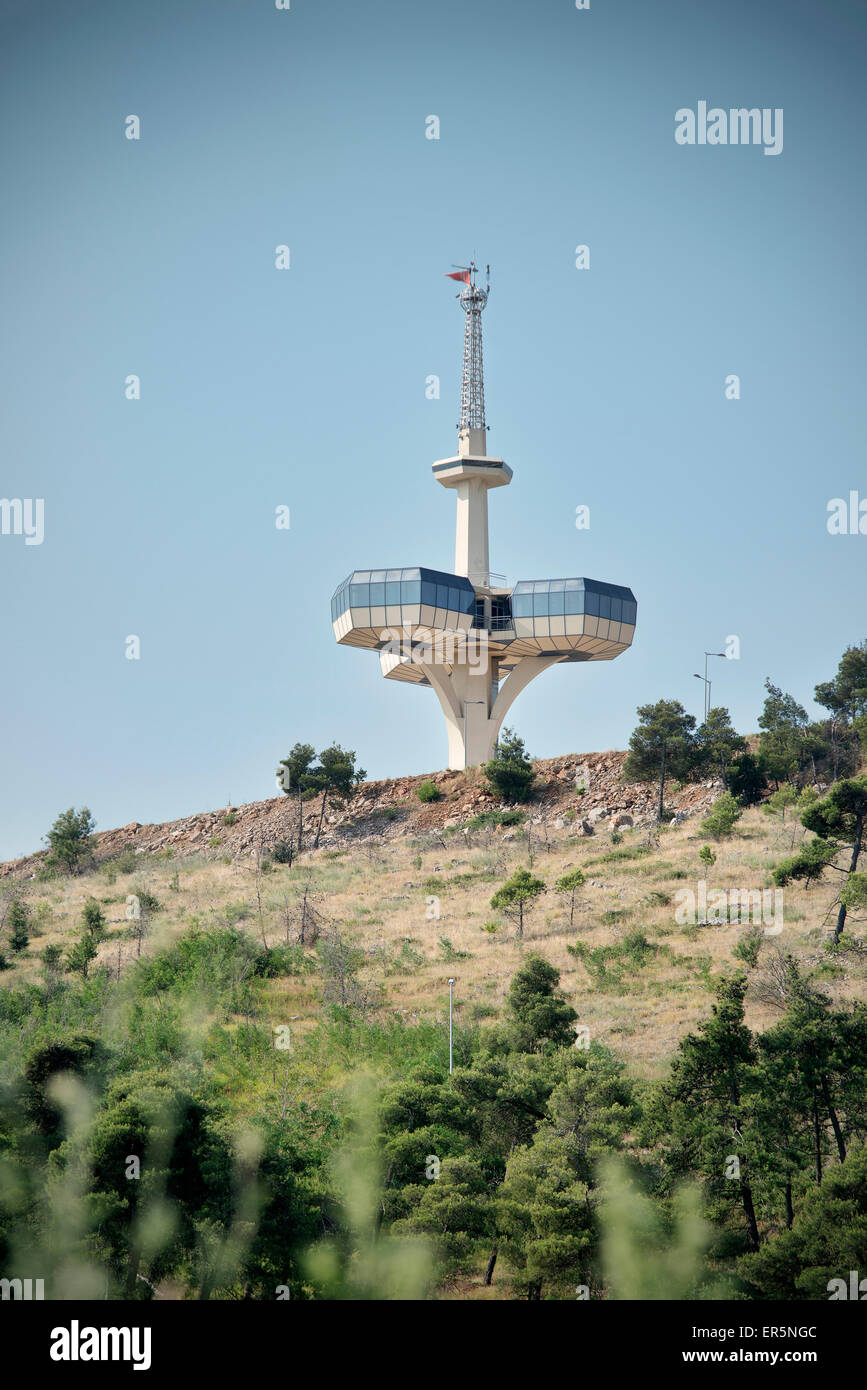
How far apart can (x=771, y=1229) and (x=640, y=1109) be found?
2.29 metres

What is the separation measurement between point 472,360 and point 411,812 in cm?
2474

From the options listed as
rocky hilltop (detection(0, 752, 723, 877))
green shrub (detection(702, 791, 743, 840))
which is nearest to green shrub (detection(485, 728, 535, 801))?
rocky hilltop (detection(0, 752, 723, 877))

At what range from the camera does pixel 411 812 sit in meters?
56.2

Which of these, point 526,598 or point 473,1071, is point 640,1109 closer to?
point 473,1071

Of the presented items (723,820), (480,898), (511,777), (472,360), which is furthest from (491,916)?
(472,360)

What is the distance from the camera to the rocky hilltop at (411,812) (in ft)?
161

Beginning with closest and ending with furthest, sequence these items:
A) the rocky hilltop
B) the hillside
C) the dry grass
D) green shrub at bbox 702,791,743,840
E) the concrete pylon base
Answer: the dry grass
the hillside
green shrub at bbox 702,791,743,840
the rocky hilltop
the concrete pylon base

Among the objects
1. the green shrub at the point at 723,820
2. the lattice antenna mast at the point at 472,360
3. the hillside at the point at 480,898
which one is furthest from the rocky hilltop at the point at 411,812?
the lattice antenna mast at the point at 472,360

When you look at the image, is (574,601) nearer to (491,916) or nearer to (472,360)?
(472,360)

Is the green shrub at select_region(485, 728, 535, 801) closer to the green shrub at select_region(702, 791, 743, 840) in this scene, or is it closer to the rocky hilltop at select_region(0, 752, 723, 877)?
the rocky hilltop at select_region(0, 752, 723, 877)

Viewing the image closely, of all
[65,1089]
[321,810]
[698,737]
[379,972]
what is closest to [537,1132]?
[65,1089]

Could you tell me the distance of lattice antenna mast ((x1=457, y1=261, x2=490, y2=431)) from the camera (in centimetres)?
6262

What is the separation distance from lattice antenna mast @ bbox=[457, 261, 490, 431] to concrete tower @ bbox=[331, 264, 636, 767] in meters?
0.07

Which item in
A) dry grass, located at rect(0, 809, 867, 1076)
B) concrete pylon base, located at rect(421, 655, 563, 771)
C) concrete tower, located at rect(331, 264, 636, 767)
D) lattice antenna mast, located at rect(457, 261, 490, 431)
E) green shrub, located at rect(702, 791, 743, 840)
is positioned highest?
lattice antenna mast, located at rect(457, 261, 490, 431)
